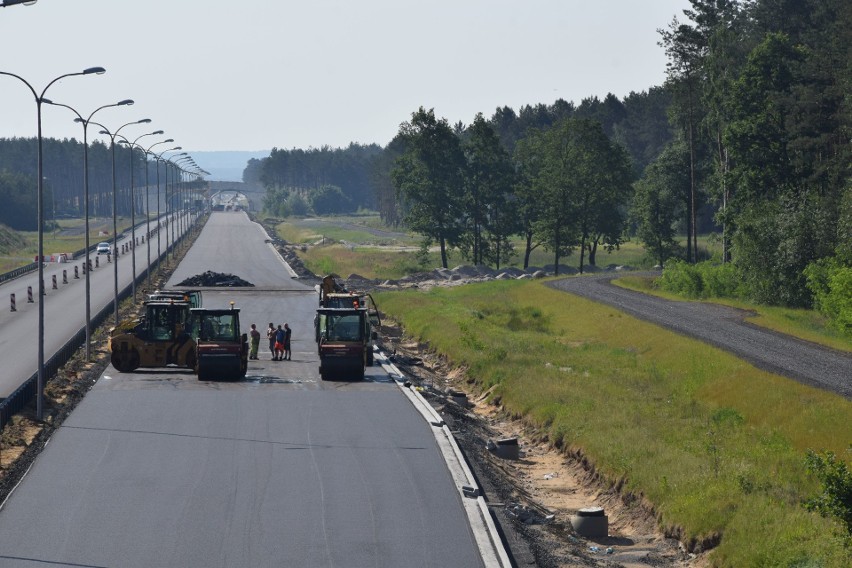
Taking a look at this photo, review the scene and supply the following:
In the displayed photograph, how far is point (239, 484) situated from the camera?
25391mm

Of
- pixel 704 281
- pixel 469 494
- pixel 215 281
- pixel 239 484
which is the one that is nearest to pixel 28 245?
pixel 215 281

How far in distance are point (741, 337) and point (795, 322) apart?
27.5 feet

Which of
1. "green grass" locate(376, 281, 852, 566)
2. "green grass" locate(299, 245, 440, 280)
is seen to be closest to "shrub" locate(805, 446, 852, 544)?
"green grass" locate(376, 281, 852, 566)

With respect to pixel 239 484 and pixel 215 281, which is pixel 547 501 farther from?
pixel 215 281

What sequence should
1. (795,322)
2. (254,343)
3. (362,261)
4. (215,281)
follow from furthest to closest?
1. (362,261)
2. (215,281)
3. (795,322)
4. (254,343)

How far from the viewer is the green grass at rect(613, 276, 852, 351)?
49.4 meters

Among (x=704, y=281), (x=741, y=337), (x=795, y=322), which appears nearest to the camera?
(x=741, y=337)

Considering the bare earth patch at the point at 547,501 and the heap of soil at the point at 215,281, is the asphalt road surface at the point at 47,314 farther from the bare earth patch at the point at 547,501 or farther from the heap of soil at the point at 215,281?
the bare earth patch at the point at 547,501

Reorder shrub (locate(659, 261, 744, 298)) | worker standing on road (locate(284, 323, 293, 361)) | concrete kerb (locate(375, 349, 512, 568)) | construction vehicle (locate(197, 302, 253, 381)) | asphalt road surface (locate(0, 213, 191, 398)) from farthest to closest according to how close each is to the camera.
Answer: shrub (locate(659, 261, 744, 298)), worker standing on road (locate(284, 323, 293, 361)), asphalt road surface (locate(0, 213, 191, 398)), construction vehicle (locate(197, 302, 253, 381)), concrete kerb (locate(375, 349, 512, 568))

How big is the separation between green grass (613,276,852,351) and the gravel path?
0.80 meters

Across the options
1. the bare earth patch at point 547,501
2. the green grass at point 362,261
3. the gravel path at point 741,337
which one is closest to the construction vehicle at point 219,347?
the bare earth patch at point 547,501

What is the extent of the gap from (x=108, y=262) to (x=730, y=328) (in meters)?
82.0

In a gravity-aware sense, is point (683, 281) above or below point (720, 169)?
below

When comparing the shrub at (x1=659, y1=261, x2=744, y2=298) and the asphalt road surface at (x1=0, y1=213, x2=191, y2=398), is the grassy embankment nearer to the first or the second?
the asphalt road surface at (x1=0, y1=213, x2=191, y2=398)
